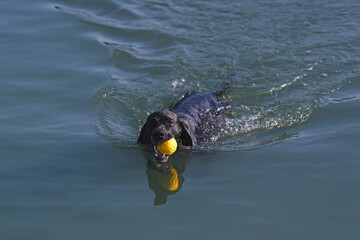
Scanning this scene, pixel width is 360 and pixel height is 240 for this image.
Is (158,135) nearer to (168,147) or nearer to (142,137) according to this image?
(168,147)

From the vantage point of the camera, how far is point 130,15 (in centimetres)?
1309

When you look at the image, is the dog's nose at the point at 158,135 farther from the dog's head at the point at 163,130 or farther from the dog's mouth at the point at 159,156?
the dog's mouth at the point at 159,156

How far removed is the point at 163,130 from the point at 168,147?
232 mm

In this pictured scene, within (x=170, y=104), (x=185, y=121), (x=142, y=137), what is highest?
(x=185, y=121)

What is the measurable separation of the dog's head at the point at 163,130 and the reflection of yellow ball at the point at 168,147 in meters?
0.05

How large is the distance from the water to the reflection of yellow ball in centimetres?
26

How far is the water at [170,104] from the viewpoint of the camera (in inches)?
230

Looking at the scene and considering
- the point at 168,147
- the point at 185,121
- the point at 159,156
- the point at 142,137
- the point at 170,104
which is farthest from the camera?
the point at 170,104

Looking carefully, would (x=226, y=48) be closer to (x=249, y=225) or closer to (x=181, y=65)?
(x=181, y=65)

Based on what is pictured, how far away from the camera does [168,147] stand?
7051 millimetres

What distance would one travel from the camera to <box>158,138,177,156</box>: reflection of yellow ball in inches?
277

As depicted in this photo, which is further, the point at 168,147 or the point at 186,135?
the point at 186,135

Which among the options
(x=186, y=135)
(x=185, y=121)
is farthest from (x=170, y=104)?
(x=186, y=135)

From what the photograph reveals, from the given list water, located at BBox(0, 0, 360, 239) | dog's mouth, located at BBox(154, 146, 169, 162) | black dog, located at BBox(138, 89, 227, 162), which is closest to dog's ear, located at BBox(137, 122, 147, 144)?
black dog, located at BBox(138, 89, 227, 162)
